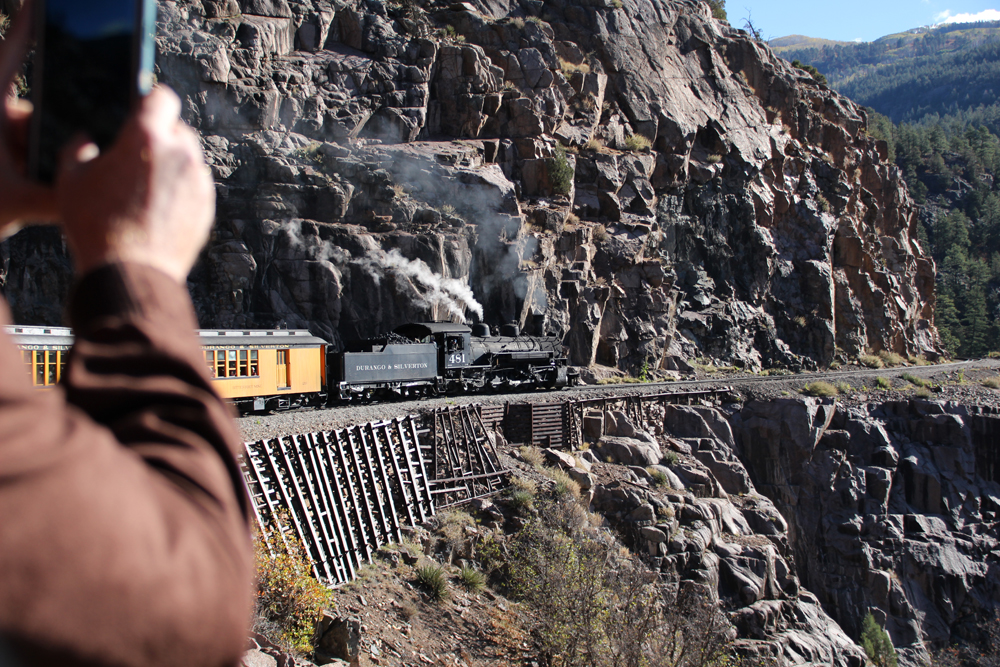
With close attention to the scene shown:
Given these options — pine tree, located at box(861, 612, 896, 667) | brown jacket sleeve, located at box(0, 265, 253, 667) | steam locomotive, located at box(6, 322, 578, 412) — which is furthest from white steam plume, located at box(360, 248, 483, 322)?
brown jacket sleeve, located at box(0, 265, 253, 667)

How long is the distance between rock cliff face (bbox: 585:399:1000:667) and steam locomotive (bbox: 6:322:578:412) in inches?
172

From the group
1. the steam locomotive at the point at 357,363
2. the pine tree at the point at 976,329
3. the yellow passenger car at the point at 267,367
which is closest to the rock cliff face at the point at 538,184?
the steam locomotive at the point at 357,363

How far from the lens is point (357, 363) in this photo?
74.3 ft

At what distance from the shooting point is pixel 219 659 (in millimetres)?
906

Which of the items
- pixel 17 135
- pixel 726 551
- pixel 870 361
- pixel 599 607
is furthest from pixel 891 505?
pixel 17 135

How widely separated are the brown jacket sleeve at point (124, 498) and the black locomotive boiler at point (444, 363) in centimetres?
2176

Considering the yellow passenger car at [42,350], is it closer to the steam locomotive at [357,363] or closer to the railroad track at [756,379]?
the steam locomotive at [357,363]

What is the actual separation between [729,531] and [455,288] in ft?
53.5

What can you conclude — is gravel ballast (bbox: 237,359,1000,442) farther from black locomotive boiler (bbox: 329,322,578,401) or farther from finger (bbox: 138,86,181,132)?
finger (bbox: 138,86,181,132)

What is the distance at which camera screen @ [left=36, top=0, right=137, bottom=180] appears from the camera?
122cm

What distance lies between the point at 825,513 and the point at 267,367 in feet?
83.7

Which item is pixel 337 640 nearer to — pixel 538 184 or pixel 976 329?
pixel 538 184

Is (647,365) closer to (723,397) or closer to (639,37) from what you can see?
(723,397)

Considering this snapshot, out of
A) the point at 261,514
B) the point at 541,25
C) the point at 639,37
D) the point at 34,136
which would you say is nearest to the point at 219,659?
the point at 34,136
